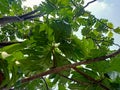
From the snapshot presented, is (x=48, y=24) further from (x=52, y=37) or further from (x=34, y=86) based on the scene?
(x=34, y=86)

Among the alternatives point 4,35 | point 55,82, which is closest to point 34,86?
point 55,82

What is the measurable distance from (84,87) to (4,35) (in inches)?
106

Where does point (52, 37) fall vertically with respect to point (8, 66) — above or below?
above

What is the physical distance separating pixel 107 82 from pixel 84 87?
0.14 m

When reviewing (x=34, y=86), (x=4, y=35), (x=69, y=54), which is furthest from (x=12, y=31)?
(x=69, y=54)

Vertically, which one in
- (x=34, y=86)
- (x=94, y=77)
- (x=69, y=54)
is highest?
(x=69, y=54)

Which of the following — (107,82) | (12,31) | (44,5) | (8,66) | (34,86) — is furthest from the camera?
(12,31)

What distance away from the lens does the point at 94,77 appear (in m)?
1.56

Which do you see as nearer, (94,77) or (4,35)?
(94,77)

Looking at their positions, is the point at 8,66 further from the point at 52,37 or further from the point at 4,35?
the point at 4,35

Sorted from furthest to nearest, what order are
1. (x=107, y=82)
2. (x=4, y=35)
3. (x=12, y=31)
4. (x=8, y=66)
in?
(x=12, y=31) → (x=4, y=35) → (x=107, y=82) → (x=8, y=66)

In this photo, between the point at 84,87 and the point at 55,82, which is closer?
the point at 84,87

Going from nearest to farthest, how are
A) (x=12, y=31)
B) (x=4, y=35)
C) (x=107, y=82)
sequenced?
1. (x=107, y=82)
2. (x=4, y=35)
3. (x=12, y=31)

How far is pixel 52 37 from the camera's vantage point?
1.52m
